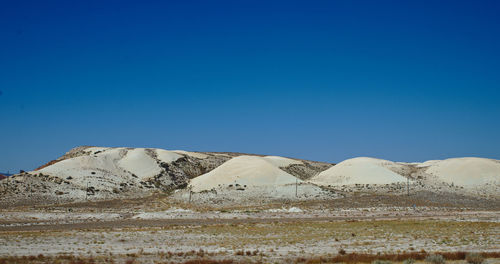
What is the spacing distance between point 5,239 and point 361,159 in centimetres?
9565

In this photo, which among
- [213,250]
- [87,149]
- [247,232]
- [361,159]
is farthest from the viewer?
[87,149]

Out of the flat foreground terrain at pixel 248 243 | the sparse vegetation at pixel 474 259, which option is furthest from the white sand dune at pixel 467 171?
the sparse vegetation at pixel 474 259

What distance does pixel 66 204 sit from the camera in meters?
71.9

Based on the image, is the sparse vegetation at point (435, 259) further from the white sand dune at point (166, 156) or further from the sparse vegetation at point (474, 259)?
the white sand dune at point (166, 156)

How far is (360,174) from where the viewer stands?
10131 cm

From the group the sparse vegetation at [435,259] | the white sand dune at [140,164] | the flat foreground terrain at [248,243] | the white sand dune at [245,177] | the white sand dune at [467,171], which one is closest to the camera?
the sparse vegetation at [435,259]

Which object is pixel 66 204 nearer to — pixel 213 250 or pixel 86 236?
pixel 86 236

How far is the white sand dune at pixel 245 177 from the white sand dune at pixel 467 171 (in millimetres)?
37876

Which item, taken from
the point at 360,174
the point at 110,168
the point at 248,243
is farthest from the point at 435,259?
the point at 110,168

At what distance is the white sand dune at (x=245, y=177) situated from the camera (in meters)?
86.9

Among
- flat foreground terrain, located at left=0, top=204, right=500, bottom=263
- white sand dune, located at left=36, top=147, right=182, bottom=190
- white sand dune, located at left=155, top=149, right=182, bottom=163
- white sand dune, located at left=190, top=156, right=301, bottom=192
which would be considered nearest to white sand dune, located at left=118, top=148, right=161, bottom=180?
white sand dune, located at left=36, top=147, right=182, bottom=190

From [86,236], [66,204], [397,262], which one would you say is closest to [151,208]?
[66,204]

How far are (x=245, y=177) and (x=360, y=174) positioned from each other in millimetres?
29591

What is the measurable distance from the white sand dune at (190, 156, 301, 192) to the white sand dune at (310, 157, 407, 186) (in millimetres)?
12993
